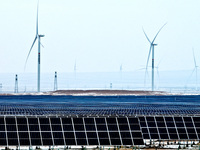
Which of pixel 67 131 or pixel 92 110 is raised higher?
pixel 67 131

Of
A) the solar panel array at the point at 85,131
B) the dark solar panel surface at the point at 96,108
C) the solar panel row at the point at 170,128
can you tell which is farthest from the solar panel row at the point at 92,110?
the solar panel array at the point at 85,131

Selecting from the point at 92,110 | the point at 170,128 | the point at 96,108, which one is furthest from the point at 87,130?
the point at 96,108

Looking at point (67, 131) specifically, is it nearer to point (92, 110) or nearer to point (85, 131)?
point (85, 131)

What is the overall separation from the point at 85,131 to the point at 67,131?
7.25 ft

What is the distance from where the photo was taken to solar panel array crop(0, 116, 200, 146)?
74688mm

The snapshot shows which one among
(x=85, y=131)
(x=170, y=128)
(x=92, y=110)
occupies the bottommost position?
(x=92, y=110)

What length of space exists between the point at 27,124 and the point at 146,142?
14.9 metres

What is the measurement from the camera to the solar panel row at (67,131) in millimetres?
74562

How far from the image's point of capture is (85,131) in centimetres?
7712

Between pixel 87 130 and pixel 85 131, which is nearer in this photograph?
pixel 85 131

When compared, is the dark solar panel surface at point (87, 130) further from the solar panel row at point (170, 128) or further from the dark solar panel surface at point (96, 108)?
the dark solar panel surface at point (96, 108)

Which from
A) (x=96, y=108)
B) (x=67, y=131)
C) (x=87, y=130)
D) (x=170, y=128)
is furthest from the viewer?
(x=96, y=108)

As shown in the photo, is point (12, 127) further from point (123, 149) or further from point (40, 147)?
point (123, 149)

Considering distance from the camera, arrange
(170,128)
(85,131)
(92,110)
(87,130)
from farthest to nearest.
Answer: (92,110) → (170,128) → (87,130) → (85,131)
